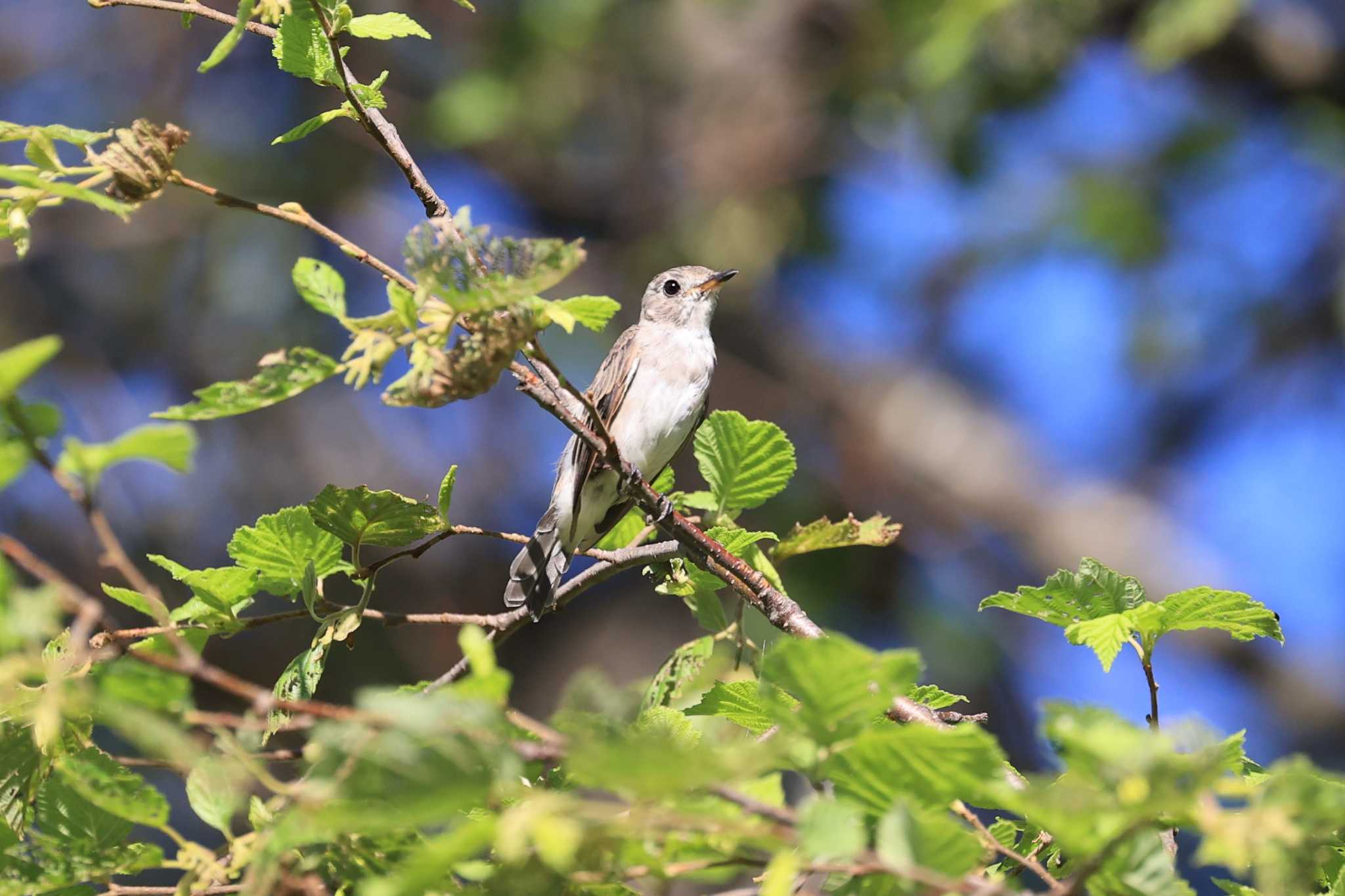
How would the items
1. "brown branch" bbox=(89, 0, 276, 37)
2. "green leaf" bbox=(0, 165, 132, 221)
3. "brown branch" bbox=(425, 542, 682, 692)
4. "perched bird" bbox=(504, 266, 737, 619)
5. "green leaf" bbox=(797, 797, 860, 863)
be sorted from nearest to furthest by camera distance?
"green leaf" bbox=(797, 797, 860, 863) → "green leaf" bbox=(0, 165, 132, 221) → "brown branch" bbox=(89, 0, 276, 37) → "brown branch" bbox=(425, 542, 682, 692) → "perched bird" bbox=(504, 266, 737, 619)

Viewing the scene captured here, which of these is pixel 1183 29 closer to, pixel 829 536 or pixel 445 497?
pixel 829 536

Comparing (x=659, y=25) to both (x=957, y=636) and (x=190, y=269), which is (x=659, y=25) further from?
(x=957, y=636)

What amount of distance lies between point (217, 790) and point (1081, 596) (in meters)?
1.10

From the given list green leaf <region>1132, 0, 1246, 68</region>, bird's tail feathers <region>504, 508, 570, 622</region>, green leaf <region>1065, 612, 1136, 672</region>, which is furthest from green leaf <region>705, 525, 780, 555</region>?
green leaf <region>1132, 0, 1246, 68</region>

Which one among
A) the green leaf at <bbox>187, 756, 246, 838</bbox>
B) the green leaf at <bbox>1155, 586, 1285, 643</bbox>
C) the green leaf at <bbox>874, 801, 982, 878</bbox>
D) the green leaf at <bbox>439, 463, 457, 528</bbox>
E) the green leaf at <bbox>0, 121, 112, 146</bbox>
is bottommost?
the green leaf at <bbox>187, 756, 246, 838</bbox>

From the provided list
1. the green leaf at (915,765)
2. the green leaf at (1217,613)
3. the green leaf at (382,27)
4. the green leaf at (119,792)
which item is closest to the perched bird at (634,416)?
the green leaf at (382,27)

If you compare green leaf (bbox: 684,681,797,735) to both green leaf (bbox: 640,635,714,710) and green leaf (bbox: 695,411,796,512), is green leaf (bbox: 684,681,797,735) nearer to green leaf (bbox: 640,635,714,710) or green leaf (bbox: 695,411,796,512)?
green leaf (bbox: 640,635,714,710)

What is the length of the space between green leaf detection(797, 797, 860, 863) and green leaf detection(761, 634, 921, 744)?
11 cm

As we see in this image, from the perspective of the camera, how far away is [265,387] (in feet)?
4.39

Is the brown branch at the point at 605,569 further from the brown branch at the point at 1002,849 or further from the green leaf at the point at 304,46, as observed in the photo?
the green leaf at the point at 304,46

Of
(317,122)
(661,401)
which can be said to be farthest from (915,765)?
(661,401)

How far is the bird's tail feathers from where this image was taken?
350cm

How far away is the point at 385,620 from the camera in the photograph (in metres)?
1.88

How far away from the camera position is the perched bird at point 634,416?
3.74 meters
